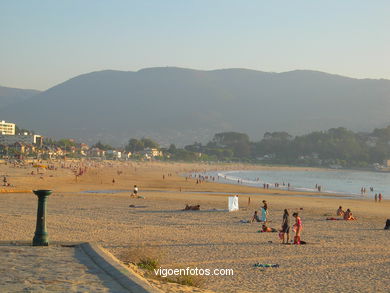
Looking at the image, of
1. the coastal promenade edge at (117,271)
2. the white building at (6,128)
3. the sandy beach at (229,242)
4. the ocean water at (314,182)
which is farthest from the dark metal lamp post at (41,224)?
the white building at (6,128)

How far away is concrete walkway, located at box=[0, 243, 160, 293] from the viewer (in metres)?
6.25

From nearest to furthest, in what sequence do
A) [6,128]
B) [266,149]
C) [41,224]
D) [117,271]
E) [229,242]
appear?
[117,271], [41,224], [229,242], [266,149], [6,128]

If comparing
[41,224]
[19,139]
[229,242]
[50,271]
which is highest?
[19,139]

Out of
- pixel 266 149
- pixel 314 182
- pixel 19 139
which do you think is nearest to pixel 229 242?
pixel 314 182

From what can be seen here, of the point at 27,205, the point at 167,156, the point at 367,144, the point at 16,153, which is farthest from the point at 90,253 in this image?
the point at 367,144

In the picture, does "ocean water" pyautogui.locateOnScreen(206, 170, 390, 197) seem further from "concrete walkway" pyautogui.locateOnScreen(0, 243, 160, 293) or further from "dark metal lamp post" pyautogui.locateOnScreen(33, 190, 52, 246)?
"concrete walkway" pyautogui.locateOnScreen(0, 243, 160, 293)

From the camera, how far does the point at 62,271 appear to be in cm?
712

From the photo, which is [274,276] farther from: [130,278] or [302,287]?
[130,278]

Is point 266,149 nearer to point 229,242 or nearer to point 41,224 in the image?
point 229,242

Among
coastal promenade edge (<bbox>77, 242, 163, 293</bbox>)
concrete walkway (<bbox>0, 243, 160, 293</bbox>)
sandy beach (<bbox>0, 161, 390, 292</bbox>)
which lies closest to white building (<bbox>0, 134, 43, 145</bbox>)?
sandy beach (<bbox>0, 161, 390, 292</bbox>)

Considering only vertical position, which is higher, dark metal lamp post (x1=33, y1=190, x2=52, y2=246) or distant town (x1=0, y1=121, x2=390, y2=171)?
distant town (x1=0, y1=121, x2=390, y2=171)

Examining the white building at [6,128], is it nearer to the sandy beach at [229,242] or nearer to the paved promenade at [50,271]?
the sandy beach at [229,242]

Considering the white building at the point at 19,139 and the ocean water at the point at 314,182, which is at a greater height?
the white building at the point at 19,139

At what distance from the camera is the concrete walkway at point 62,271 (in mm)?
6254
